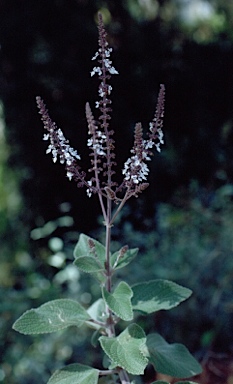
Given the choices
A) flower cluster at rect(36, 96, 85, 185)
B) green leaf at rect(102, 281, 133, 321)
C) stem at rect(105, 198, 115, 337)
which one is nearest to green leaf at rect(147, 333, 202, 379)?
stem at rect(105, 198, 115, 337)

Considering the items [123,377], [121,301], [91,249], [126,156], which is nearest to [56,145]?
[91,249]

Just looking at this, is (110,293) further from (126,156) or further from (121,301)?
(126,156)

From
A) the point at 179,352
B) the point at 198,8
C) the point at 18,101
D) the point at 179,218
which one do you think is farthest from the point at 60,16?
the point at 179,352

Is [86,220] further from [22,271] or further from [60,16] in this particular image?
[60,16]

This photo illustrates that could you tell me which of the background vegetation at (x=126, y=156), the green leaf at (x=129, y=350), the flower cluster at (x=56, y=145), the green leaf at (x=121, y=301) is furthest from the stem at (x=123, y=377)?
the background vegetation at (x=126, y=156)

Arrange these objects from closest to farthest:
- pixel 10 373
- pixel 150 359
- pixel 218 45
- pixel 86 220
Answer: pixel 150 359 < pixel 10 373 < pixel 86 220 < pixel 218 45
